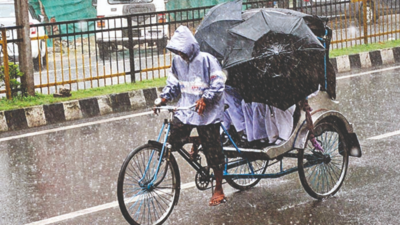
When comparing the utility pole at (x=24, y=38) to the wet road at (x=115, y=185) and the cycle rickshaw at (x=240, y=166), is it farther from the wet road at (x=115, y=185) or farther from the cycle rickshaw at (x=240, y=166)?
the cycle rickshaw at (x=240, y=166)

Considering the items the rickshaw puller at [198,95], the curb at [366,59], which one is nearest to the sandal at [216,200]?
the rickshaw puller at [198,95]

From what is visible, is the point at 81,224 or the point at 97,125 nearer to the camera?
the point at 81,224

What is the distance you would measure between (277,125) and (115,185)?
1.56 m

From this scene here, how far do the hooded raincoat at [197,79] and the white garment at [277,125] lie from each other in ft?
1.67

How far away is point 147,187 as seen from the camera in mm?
5062

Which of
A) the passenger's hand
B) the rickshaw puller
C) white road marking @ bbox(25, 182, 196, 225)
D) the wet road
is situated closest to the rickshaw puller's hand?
the rickshaw puller

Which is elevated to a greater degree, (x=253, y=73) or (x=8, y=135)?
(x=253, y=73)

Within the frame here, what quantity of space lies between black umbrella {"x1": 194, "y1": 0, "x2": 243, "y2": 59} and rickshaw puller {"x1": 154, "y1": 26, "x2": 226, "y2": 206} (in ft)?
1.22

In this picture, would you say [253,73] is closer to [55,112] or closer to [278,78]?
[278,78]

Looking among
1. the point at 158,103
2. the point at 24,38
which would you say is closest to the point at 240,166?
the point at 158,103

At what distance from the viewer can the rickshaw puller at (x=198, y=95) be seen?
5.19 meters

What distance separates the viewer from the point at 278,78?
552cm

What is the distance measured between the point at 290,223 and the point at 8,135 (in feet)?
15.5

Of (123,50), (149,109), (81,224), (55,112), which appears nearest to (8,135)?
(55,112)
